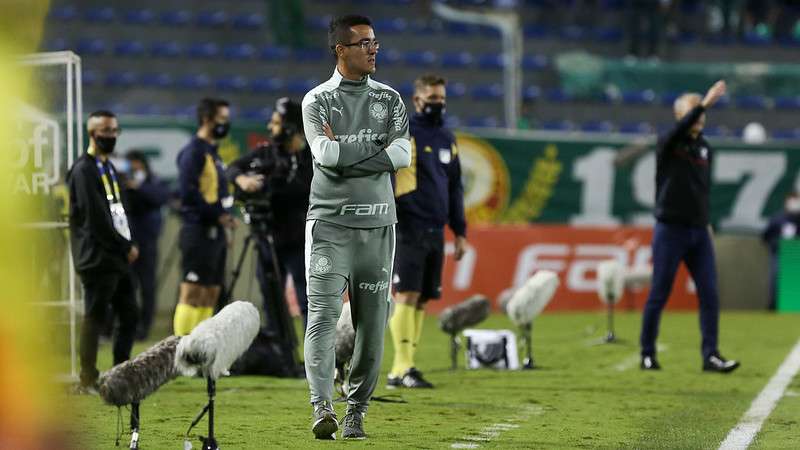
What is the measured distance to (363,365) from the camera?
6.11 metres

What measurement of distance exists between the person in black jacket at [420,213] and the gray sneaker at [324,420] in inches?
110

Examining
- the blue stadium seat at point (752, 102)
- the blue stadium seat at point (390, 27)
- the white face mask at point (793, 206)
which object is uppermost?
the blue stadium seat at point (390, 27)

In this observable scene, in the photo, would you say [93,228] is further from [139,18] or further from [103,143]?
[139,18]

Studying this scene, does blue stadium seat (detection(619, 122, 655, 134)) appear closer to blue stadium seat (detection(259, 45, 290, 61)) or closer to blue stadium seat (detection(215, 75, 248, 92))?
blue stadium seat (detection(259, 45, 290, 61))

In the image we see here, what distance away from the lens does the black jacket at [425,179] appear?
8.62 m

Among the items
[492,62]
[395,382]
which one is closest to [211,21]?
[492,62]

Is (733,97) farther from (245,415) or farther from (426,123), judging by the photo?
(245,415)

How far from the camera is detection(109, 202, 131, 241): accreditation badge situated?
823 cm

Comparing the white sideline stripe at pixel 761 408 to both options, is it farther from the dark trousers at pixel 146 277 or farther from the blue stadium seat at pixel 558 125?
the blue stadium seat at pixel 558 125

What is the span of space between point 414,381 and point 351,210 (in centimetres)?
295

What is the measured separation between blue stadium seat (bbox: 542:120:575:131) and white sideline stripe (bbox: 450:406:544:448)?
13.3 metres

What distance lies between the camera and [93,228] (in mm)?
8125

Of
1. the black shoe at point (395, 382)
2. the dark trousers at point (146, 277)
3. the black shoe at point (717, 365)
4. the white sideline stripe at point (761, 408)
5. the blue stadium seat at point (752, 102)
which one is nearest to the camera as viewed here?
the white sideline stripe at point (761, 408)

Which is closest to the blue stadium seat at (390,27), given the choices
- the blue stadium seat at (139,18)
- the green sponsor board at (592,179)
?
the blue stadium seat at (139,18)
